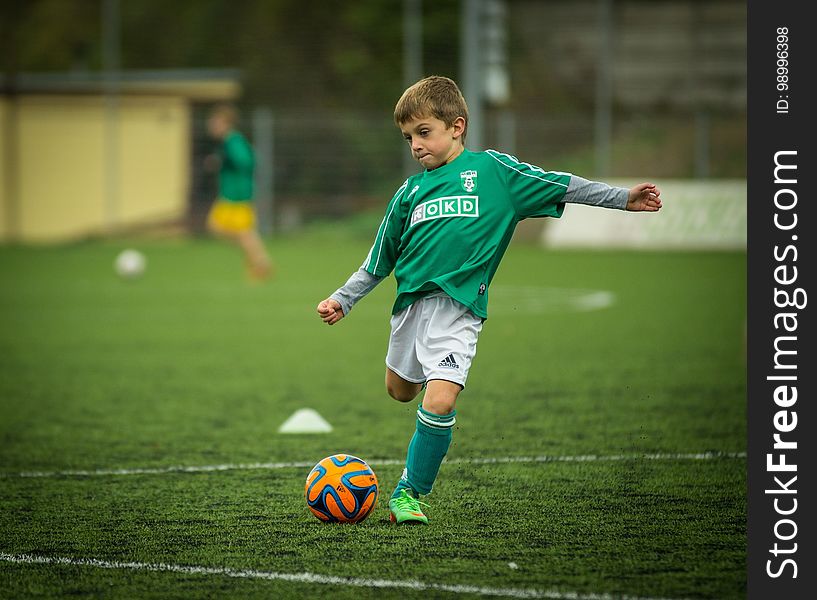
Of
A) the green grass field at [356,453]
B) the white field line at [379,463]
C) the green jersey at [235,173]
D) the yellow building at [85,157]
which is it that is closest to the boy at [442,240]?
the green grass field at [356,453]

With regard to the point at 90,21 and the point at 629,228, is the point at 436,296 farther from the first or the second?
the point at 90,21

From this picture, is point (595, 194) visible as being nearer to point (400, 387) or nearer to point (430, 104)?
point (430, 104)

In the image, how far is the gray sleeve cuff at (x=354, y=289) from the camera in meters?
5.06

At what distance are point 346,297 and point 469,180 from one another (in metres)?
0.67

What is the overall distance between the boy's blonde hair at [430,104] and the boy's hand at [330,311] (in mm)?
740

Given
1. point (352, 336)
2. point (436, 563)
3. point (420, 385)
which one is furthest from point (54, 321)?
point (436, 563)

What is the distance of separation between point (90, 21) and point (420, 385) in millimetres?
32761

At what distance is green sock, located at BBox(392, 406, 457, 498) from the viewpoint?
4.80m

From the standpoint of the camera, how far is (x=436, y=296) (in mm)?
4945

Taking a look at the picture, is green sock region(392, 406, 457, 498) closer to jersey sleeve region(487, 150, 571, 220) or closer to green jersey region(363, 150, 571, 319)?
green jersey region(363, 150, 571, 319)

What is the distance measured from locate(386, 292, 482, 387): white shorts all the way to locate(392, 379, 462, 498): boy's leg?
0.05 metres

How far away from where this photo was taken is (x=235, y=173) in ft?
57.5

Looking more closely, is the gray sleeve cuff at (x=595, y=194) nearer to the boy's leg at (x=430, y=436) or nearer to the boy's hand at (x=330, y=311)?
the boy's leg at (x=430, y=436)

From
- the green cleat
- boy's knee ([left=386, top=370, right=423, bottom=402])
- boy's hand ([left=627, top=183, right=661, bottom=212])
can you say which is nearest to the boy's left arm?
boy's hand ([left=627, top=183, right=661, bottom=212])
